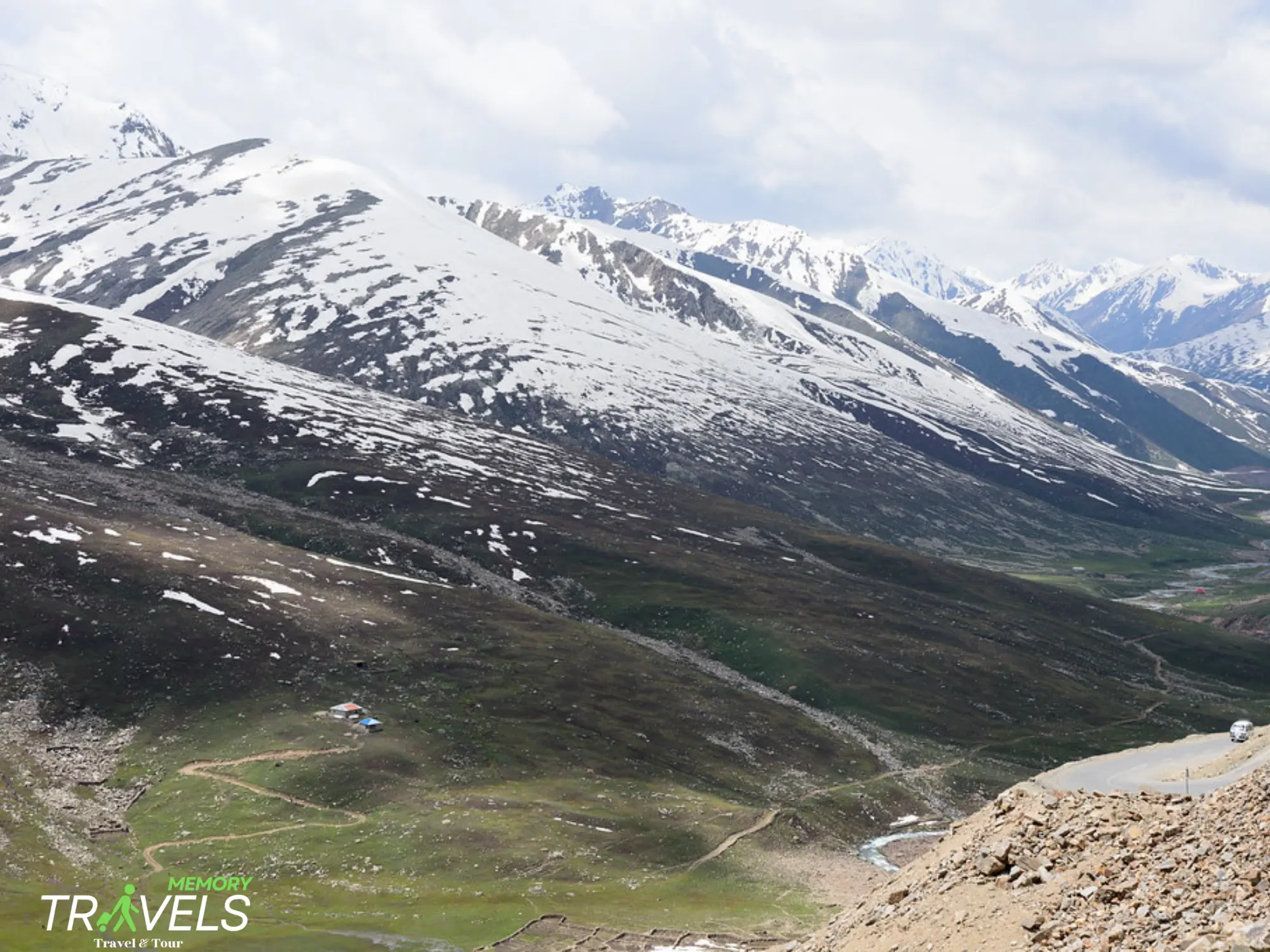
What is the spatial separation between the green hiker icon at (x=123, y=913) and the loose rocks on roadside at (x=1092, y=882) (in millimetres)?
55377

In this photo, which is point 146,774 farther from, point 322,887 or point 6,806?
point 322,887

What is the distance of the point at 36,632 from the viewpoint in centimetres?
12962

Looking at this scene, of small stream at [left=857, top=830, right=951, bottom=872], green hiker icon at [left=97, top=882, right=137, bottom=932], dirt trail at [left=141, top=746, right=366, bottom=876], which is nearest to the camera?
green hiker icon at [left=97, top=882, right=137, bottom=932]

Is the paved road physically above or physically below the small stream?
above

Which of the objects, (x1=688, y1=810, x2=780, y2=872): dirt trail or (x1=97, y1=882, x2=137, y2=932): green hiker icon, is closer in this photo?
(x1=97, y1=882, x2=137, y2=932): green hiker icon

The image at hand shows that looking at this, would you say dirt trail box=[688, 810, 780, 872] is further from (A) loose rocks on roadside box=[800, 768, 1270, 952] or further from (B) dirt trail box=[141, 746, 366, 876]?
(A) loose rocks on roadside box=[800, 768, 1270, 952]

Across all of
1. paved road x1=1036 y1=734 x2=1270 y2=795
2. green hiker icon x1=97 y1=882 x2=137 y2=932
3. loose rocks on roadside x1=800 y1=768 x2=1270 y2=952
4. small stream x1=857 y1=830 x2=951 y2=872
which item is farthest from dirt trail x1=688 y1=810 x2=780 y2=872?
loose rocks on roadside x1=800 y1=768 x2=1270 y2=952

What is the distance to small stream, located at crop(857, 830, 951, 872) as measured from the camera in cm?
10712

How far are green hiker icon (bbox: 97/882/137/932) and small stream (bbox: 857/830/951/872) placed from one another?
64.5m

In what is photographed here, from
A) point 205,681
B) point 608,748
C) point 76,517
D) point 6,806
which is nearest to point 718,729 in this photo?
point 608,748

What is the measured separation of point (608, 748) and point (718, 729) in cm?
2004

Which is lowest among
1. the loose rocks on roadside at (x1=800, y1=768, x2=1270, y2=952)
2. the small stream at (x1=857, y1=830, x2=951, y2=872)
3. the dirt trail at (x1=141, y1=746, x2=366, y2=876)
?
Answer: the dirt trail at (x1=141, y1=746, x2=366, y2=876)

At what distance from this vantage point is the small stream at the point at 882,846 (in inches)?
4218

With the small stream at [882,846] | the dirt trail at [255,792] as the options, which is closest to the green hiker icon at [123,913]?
the dirt trail at [255,792]
